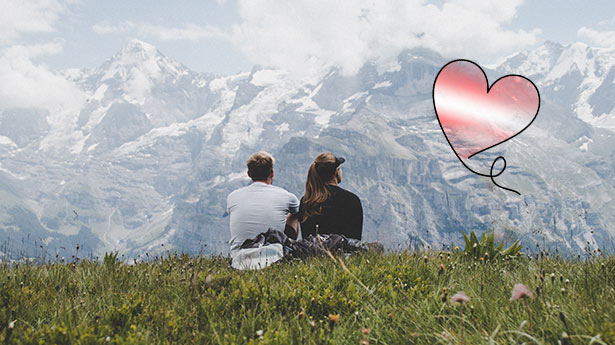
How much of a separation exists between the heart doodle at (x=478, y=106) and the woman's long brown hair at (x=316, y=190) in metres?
3.83

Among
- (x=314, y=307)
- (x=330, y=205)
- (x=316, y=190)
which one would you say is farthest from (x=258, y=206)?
(x=314, y=307)

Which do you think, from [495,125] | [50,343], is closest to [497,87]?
[495,125]

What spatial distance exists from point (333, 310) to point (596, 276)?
2762 mm

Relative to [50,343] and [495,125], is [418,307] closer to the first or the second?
[495,125]

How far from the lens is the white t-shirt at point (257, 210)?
8422 millimetres

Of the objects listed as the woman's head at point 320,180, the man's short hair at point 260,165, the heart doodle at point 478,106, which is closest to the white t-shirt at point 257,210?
the man's short hair at point 260,165

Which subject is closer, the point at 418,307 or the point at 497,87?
the point at 418,307

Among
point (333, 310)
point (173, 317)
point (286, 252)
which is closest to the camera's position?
point (173, 317)

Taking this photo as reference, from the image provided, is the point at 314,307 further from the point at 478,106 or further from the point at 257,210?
the point at 257,210

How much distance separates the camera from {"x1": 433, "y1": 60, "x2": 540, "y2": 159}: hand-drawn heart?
438 cm

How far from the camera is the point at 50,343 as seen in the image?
118 inches

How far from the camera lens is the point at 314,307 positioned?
13.1ft

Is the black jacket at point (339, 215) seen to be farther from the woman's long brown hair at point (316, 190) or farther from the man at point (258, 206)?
the man at point (258, 206)

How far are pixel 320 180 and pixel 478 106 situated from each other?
13.7ft
